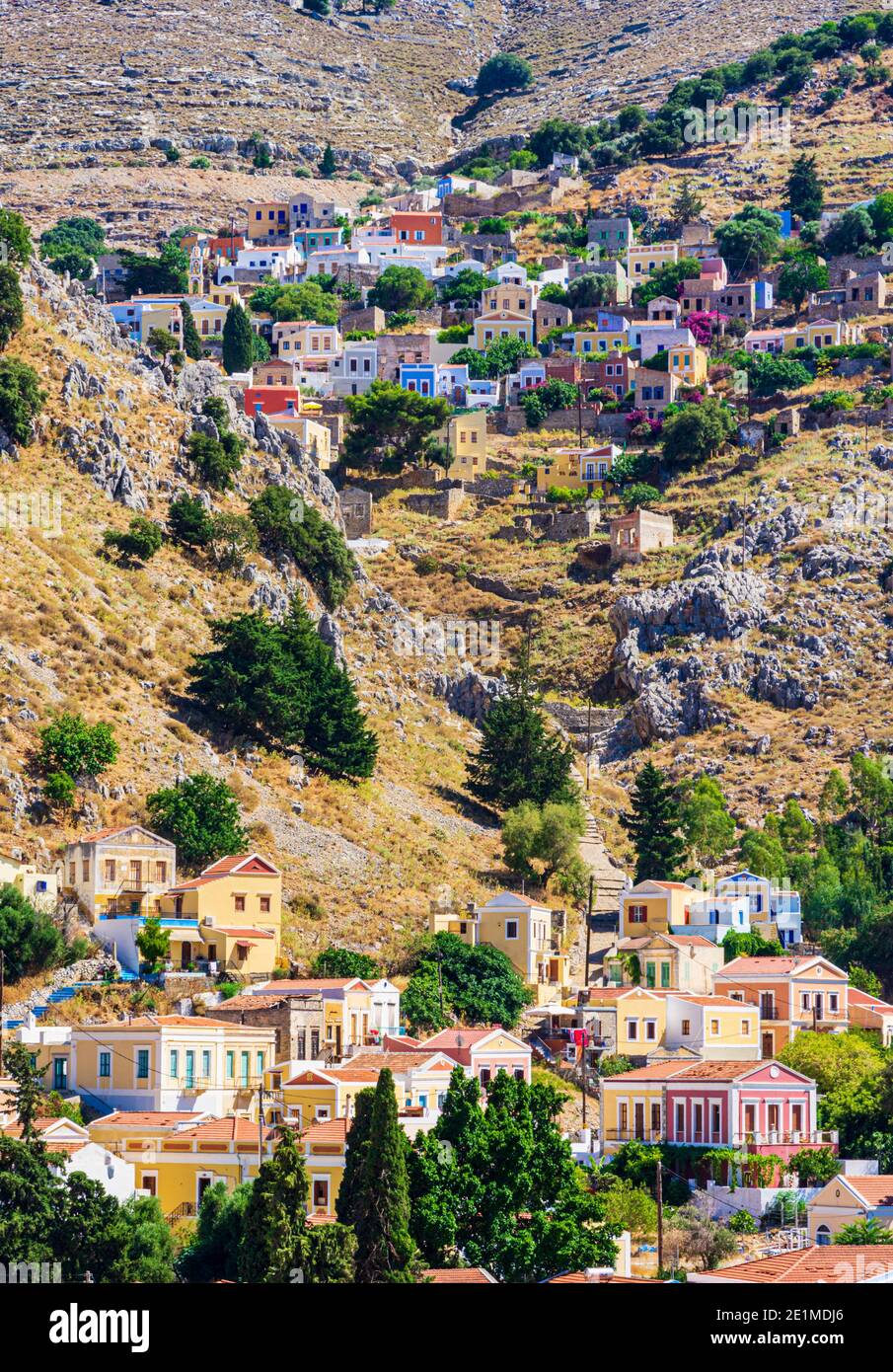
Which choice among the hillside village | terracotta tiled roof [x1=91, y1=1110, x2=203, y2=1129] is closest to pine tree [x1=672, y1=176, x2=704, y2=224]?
the hillside village

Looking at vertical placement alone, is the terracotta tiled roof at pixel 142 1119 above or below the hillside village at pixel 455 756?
below

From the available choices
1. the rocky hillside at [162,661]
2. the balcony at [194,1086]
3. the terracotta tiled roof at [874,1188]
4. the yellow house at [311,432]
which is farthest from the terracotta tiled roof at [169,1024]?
the yellow house at [311,432]

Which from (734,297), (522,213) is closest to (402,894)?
(734,297)

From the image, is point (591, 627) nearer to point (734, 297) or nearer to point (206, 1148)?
point (734, 297)

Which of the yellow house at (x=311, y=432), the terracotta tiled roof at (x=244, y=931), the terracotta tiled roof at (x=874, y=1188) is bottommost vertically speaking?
the terracotta tiled roof at (x=874, y=1188)

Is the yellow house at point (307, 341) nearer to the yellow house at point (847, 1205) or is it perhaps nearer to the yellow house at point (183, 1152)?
the yellow house at point (183, 1152)

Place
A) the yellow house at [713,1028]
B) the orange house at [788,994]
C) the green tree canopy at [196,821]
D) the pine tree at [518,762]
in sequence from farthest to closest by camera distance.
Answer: the pine tree at [518,762] → the green tree canopy at [196,821] → the orange house at [788,994] → the yellow house at [713,1028]

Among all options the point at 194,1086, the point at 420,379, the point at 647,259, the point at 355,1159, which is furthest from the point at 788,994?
the point at 647,259
